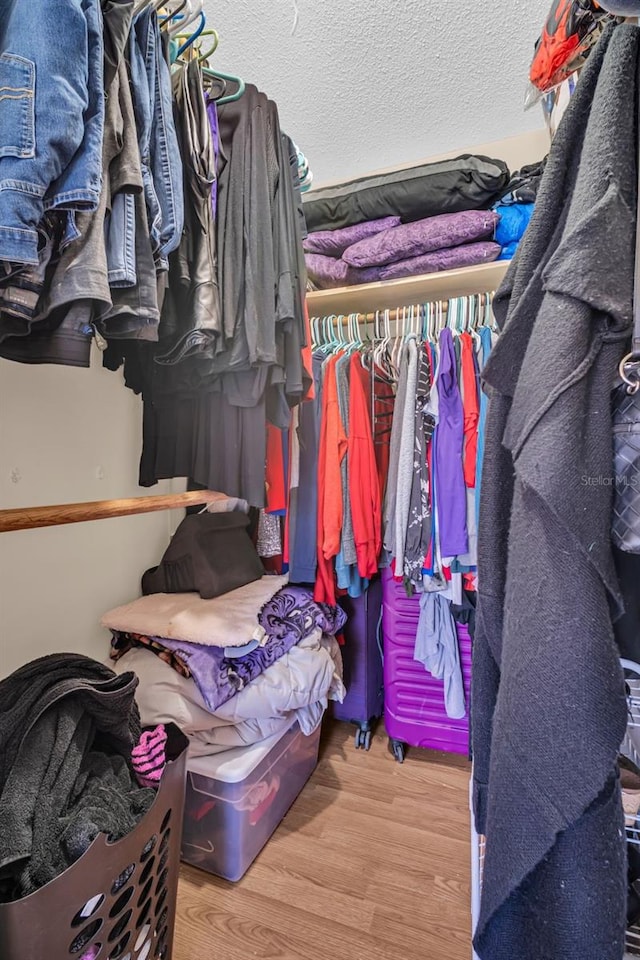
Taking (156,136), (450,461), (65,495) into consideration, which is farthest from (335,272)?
(65,495)

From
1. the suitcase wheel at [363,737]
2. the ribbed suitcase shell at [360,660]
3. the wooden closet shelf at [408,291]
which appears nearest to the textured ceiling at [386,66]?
the wooden closet shelf at [408,291]

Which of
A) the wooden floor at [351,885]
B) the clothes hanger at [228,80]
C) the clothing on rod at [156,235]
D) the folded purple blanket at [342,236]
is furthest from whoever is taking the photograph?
the folded purple blanket at [342,236]

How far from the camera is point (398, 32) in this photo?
1299mm

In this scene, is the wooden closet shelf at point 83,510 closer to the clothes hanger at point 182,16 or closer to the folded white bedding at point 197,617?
the folded white bedding at point 197,617

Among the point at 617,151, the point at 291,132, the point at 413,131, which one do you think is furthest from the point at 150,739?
the point at 413,131

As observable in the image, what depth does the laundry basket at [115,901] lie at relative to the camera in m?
0.55

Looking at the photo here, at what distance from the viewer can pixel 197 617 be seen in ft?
4.09

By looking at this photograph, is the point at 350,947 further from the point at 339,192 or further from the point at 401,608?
the point at 339,192

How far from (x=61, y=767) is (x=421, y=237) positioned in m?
1.76

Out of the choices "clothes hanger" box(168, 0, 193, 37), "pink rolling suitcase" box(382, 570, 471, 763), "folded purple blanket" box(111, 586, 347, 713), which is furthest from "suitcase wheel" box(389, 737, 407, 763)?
"clothes hanger" box(168, 0, 193, 37)

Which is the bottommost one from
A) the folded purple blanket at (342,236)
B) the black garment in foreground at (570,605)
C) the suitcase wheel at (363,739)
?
the suitcase wheel at (363,739)

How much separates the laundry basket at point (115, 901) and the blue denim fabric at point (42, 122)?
80 centimetres

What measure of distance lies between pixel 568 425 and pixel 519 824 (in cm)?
40

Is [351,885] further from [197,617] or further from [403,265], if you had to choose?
[403,265]
